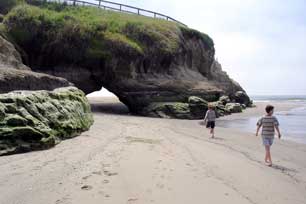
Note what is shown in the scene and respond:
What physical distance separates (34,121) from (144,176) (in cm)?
455

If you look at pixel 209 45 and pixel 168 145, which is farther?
pixel 209 45

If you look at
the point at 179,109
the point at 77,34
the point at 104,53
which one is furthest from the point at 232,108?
the point at 77,34

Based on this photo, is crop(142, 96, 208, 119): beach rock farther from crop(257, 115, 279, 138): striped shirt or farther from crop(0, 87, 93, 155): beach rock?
crop(257, 115, 279, 138): striped shirt

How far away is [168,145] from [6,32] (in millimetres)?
21093

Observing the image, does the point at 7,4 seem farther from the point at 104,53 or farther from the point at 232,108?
the point at 232,108

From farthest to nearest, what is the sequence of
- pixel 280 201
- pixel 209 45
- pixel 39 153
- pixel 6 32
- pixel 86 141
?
1. pixel 209 45
2. pixel 6 32
3. pixel 86 141
4. pixel 39 153
5. pixel 280 201

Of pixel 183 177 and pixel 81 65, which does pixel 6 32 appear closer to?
pixel 81 65

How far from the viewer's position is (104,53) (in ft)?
93.7

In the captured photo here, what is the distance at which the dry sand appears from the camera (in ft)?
18.9

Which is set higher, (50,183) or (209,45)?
(209,45)

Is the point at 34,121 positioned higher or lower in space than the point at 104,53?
lower

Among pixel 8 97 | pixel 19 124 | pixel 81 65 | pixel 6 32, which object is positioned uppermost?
pixel 6 32

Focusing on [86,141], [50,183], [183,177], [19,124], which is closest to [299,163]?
[183,177]

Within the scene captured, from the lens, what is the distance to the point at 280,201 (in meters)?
6.00
